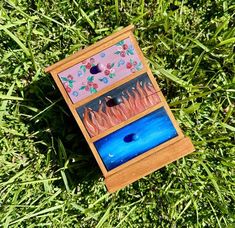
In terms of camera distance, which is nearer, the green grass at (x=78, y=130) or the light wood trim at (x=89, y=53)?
the light wood trim at (x=89, y=53)

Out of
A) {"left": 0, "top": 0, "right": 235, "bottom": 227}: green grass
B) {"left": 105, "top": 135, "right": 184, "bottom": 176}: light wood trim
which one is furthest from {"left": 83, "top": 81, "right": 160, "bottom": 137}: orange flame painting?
{"left": 0, "top": 0, "right": 235, "bottom": 227}: green grass

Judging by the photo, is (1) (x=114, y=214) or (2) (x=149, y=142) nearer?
(2) (x=149, y=142)

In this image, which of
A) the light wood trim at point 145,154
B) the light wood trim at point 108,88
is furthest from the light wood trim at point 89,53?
the light wood trim at point 145,154

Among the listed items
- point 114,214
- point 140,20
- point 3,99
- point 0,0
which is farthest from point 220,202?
point 0,0

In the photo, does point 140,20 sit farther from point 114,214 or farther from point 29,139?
point 114,214

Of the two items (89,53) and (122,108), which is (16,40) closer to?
(89,53)

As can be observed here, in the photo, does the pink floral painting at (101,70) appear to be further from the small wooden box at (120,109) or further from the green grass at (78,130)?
the green grass at (78,130)

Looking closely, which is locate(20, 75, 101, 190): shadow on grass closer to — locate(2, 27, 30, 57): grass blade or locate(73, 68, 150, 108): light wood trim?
locate(2, 27, 30, 57): grass blade
